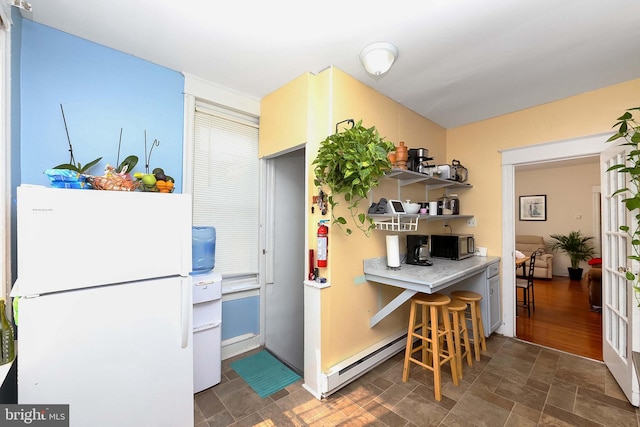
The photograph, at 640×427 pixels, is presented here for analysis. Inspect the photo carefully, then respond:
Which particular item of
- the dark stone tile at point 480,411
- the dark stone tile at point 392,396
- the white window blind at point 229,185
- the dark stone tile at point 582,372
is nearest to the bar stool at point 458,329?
the dark stone tile at point 480,411

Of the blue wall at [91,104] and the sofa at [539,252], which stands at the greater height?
the blue wall at [91,104]

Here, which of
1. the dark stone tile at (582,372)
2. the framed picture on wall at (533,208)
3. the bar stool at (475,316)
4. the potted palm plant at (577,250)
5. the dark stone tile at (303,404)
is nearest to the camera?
the dark stone tile at (303,404)

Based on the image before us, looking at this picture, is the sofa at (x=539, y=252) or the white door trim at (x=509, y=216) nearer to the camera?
the white door trim at (x=509, y=216)

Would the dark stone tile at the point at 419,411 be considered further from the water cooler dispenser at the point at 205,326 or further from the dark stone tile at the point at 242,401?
the water cooler dispenser at the point at 205,326

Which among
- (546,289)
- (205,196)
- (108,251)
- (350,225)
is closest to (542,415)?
(350,225)

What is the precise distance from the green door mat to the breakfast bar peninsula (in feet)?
2.93

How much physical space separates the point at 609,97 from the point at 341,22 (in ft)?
8.82

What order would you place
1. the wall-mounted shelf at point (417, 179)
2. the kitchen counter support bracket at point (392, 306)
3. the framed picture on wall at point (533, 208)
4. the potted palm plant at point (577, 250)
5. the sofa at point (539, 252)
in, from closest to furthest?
the kitchen counter support bracket at point (392, 306) → the wall-mounted shelf at point (417, 179) → the potted palm plant at point (577, 250) → the sofa at point (539, 252) → the framed picture on wall at point (533, 208)

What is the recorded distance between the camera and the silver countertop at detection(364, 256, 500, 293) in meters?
1.94

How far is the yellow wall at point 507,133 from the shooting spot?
8.09 feet

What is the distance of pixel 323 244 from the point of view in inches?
81.4

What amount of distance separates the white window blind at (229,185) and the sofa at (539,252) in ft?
20.8

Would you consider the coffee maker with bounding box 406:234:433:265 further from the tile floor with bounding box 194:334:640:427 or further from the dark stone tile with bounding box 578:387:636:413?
the dark stone tile with bounding box 578:387:636:413

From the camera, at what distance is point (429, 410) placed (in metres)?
1.87
